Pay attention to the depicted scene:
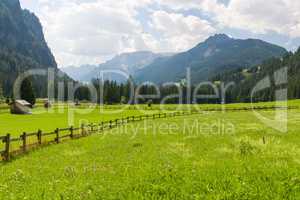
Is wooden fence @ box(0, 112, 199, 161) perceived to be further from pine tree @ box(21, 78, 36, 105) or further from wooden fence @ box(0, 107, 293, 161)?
pine tree @ box(21, 78, 36, 105)

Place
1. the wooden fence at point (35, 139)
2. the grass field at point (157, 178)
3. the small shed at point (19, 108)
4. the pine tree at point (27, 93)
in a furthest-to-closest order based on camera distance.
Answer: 1. the pine tree at point (27, 93)
2. the small shed at point (19, 108)
3. the wooden fence at point (35, 139)
4. the grass field at point (157, 178)

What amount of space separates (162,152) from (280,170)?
36.9 ft

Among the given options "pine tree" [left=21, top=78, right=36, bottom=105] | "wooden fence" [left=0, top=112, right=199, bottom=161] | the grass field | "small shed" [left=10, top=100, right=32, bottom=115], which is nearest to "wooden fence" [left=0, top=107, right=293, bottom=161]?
"wooden fence" [left=0, top=112, right=199, bottom=161]

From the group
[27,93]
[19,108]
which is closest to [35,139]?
[19,108]

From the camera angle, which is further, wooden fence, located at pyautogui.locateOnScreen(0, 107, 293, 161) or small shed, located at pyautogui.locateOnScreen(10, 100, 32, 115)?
small shed, located at pyautogui.locateOnScreen(10, 100, 32, 115)

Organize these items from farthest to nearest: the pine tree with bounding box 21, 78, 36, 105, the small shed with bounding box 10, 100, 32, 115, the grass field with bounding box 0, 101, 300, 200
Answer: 1. the pine tree with bounding box 21, 78, 36, 105
2. the small shed with bounding box 10, 100, 32, 115
3. the grass field with bounding box 0, 101, 300, 200

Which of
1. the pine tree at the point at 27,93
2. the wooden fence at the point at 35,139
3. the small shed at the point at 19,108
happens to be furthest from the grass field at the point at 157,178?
the pine tree at the point at 27,93

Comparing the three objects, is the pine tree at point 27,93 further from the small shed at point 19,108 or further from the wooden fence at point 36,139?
the wooden fence at point 36,139

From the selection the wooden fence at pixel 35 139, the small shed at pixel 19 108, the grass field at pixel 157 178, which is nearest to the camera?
the grass field at pixel 157 178

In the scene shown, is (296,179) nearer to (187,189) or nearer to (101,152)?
(187,189)

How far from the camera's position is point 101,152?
2569 centimetres

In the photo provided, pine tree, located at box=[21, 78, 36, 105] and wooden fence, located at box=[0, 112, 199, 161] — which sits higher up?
pine tree, located at box=[21, 78, 36, 105]

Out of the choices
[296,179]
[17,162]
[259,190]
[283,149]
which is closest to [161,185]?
[259,190]

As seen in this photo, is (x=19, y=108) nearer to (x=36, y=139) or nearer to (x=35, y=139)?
(x=35, y=139)
